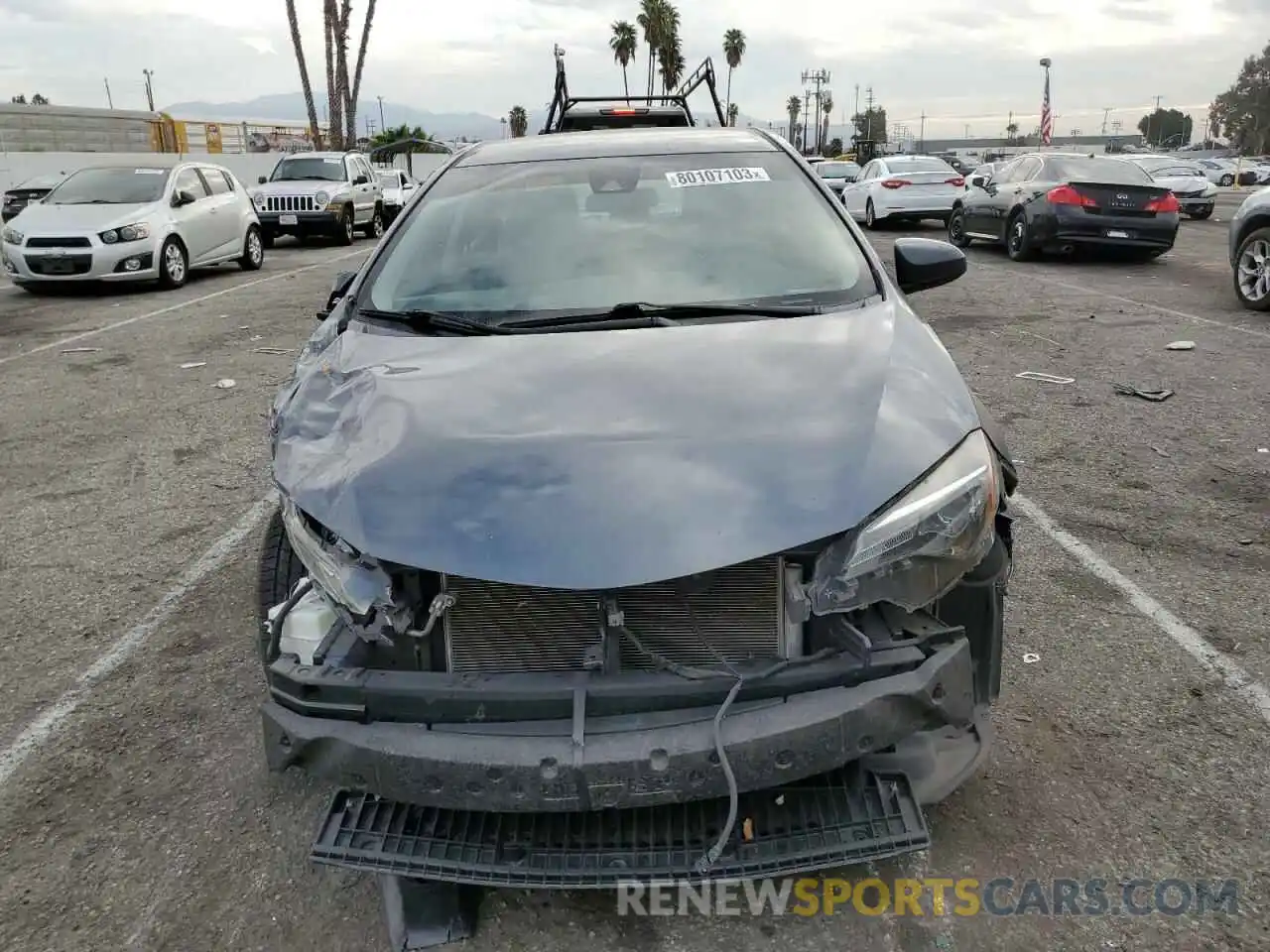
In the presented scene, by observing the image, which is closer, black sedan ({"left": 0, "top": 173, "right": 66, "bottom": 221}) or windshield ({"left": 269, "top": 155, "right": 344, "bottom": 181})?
black sedan ({"left": 0, "top": 173, "right": 66, "bottom": 221})

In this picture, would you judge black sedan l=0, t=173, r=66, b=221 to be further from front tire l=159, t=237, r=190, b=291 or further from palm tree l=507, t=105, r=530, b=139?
palm tree l=507, t=105, r=530, b=139

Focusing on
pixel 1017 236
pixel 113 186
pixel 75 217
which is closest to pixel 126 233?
pixel 75 217

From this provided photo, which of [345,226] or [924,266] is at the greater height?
[924,266]

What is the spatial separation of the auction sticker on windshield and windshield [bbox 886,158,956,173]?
719 inches

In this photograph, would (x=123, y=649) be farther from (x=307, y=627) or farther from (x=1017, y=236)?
(x=1017, y=236)

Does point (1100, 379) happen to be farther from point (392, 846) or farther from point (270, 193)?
point (270, 193)

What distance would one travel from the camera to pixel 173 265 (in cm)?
1345

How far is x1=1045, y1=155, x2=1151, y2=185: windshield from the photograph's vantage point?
1374 centimetres

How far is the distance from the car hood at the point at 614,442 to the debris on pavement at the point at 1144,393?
15.5 ft

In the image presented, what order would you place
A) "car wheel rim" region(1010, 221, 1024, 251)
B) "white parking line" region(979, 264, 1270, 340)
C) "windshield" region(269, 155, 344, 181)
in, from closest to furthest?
"white parking line" region(979, 264, 1270, 340), "car wheel rim" region(1010, 221, 1024, 251), "windshield" region(269, 155, 344, 181)

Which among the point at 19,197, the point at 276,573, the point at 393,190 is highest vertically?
the point at 19,197

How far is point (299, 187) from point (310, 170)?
971 millimetres

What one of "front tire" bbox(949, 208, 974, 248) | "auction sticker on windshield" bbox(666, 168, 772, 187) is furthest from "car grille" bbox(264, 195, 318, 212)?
"auction sticker on windshield" bbox(666, 168, 772, 187)

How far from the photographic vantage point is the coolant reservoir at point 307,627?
229cm
